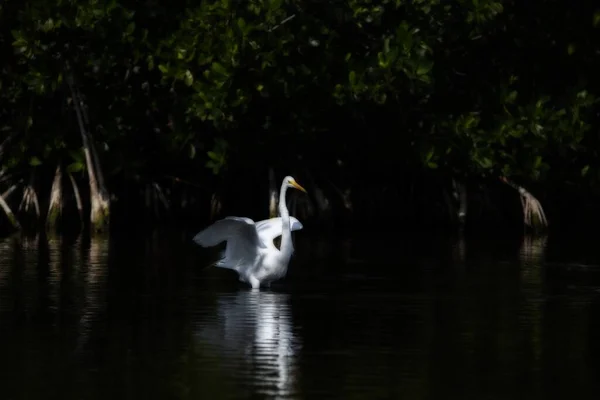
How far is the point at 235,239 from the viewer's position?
20578mm

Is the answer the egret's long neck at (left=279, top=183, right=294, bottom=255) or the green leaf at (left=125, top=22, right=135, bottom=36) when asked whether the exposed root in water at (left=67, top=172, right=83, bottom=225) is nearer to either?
the green leaf at (left=125, top=22, right=135, bottom=36)

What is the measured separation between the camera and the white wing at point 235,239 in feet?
66.1

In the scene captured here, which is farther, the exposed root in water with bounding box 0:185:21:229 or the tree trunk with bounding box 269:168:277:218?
the tree trunk with bounding box 269:168:277:218

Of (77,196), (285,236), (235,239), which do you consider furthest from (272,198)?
(285,236)

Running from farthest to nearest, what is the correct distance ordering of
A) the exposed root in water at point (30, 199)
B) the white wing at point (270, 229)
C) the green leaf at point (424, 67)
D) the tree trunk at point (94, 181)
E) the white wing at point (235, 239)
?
1. the exposed root in water at point (30, 199)
2. the tree trunk at point (94, 181)
3. the green leaf at point (424, 67)
4. the white wing at point (270, 229)
5. the white wing at point (235, 239)

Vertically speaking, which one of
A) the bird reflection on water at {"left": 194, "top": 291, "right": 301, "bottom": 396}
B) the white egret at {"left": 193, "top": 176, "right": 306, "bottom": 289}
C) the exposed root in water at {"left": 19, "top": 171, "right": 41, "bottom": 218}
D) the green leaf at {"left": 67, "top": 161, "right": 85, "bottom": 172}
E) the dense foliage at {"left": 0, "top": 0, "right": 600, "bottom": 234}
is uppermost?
the dense foliage at {"left": 0, "top": 0, "right": 600, "bottom": 234}

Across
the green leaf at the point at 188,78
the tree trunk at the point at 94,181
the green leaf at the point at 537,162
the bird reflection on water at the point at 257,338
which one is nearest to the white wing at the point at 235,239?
the bird reflection on water at the point at 257,338

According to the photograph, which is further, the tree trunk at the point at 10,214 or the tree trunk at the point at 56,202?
the tree trunk at the point at 56,202

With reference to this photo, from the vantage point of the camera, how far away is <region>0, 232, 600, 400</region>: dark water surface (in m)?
12.9

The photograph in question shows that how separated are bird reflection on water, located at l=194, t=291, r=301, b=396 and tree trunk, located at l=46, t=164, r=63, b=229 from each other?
49.7ft

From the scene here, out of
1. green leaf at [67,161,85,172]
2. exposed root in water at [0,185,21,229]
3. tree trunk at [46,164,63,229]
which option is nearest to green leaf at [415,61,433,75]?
green leaf at [67,161,85,172]

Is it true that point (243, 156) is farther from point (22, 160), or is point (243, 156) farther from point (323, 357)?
point (323, 357)

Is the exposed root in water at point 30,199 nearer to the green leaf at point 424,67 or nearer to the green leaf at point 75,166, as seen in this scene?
the green leaf at point 75,166

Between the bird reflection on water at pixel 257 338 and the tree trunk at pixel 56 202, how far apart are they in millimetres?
15134
